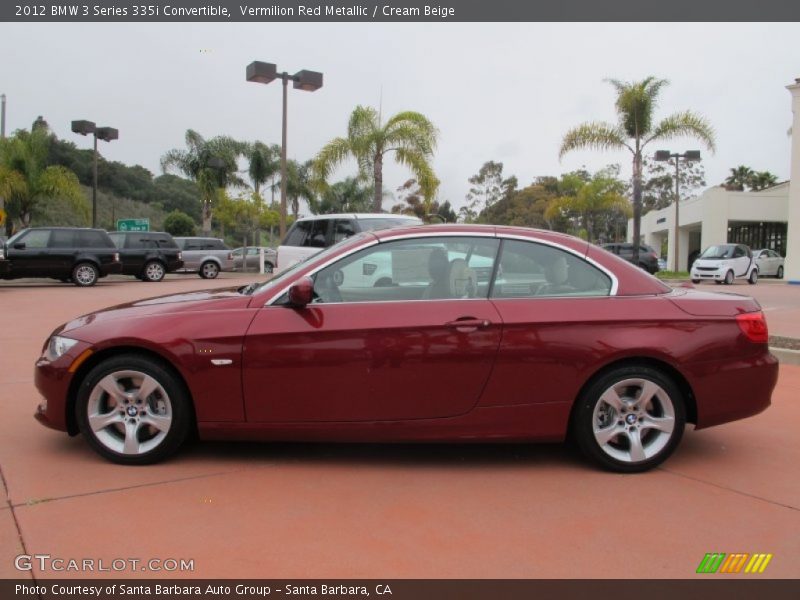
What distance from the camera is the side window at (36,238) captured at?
61.7 ft

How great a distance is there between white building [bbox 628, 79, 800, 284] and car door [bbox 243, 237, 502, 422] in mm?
25855

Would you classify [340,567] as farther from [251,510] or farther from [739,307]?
[739,307]

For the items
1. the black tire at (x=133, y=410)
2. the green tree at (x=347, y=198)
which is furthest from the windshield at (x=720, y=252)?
the green tree at (x=347, y=198)

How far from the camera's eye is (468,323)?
4008 mm

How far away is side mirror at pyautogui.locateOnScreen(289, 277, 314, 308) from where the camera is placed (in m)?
3.97

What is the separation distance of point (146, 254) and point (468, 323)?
787 inches

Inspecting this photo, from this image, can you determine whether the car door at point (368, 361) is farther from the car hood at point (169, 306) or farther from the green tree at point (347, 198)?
the green tree at point (347, 198)

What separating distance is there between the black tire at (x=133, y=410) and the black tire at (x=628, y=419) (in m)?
2.41

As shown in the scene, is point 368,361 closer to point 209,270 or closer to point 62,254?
point 62,254

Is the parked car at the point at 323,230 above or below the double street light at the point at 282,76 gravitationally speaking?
below

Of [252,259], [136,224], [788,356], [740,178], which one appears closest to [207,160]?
[136,224]

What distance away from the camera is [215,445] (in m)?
4.57
